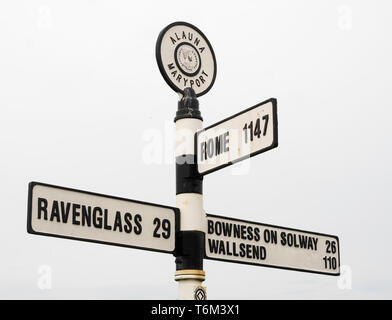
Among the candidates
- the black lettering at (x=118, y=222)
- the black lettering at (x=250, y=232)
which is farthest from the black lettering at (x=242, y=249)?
the black lettering at (x=118, y=222)

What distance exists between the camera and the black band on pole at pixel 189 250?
608cm

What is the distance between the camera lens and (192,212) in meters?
6.18

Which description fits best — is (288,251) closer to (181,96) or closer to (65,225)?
(181,96)

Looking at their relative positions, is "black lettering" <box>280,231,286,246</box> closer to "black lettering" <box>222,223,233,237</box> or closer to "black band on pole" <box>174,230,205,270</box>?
"black lettering" <box>222,223,233,237</box>

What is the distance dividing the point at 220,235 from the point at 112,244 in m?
1.13

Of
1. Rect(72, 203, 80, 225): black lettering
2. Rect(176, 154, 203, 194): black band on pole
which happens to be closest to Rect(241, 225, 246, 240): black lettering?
Rect(176, 154, 203, 194): black band on pole

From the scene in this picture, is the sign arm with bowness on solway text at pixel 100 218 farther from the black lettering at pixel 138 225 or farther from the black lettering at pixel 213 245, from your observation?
the black lettering at pixel 213 245

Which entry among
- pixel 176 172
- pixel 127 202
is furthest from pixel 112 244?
pixel 176 172

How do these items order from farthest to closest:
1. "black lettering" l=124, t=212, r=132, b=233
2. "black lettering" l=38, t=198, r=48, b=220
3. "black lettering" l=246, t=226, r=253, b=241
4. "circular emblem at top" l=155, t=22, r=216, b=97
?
"circular emblem at top" l=155, t=22, r=216, b=97
"black lettering" l=246, t=226, r=253, b=241
"black lettering" l=124, t=212, r=132, b=233
"black lettering" l=38, t=198, r=48, b=220

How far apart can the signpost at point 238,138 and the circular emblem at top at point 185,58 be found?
27.6 inches

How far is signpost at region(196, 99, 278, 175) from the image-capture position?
5.65 m

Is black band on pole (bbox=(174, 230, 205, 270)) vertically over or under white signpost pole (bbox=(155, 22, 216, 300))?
under

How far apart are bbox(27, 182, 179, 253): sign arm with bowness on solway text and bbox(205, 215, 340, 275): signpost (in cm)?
43

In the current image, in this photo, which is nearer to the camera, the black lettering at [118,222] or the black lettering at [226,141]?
the black lettering at [118,222]
